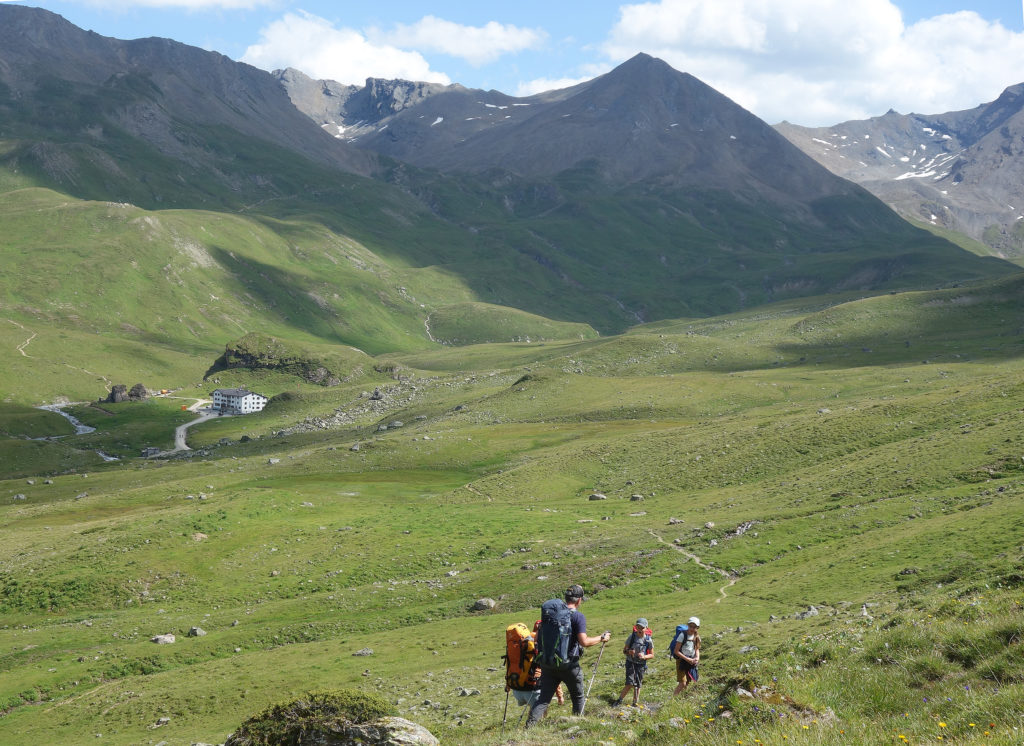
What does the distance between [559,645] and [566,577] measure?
36.3m

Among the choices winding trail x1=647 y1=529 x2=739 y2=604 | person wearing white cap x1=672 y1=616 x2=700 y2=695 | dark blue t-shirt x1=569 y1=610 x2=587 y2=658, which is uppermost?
dark blue t-shirt x1=569 y1=610 x2=587 y2=658

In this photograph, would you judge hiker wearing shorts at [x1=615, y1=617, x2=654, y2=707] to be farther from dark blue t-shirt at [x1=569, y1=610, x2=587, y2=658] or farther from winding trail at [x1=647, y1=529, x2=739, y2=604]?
winding trail at [x1=647, y1=529, x2=739, y2=604]

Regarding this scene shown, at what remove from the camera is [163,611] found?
59.4 m

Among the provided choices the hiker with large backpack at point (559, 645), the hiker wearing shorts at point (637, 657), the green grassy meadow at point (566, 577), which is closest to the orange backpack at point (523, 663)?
the hiker with large backpack at point (559, 645)

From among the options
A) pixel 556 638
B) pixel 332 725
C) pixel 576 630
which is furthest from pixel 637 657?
pixel 332 725

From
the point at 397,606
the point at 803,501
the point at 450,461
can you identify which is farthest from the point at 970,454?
the point at 450,461

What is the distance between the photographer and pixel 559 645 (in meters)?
22.2

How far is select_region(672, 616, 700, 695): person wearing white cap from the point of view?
26.3 m

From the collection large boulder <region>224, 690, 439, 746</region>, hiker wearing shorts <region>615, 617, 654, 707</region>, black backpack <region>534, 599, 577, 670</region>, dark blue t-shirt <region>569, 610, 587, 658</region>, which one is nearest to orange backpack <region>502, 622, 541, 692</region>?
black backpack <region>534, 599, 577, 670</region>

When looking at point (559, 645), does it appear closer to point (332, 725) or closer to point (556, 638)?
point (556, 638)

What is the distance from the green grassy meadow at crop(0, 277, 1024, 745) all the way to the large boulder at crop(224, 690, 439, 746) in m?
2.51

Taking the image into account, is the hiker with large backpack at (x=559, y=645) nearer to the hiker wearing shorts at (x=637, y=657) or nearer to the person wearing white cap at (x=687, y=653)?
the hiker wearing shorts at (x=637, y=657)

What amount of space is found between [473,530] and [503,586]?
55.9ft

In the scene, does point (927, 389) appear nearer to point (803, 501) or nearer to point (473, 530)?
point (803, 501)
